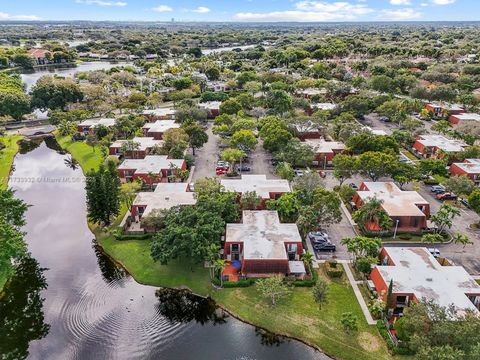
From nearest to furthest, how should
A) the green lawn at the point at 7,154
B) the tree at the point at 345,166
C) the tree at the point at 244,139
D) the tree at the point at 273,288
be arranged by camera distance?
the tree at the point at 273,288, the tree at the point at 345,166, the green lawn at the point at 7,154, the tree at the point at 244,139

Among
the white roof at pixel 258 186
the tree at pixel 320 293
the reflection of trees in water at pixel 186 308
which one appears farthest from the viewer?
the white roof at pixel 258 186

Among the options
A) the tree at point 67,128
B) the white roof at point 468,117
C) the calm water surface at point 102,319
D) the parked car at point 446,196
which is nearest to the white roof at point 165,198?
the calm water surface at point 102,319

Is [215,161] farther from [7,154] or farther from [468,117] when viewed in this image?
[468,117]

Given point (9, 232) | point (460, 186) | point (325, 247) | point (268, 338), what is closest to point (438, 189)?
point (460, 186)

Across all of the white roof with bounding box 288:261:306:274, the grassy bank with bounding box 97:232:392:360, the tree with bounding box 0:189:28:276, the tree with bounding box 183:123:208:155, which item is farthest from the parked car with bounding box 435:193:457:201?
the tree with bounding box 0:189:28:276

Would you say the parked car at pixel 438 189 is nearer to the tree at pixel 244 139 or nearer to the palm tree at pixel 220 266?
the tree at pixel 244 139
